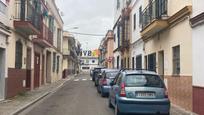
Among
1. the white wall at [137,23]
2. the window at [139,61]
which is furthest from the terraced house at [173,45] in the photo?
the white wall at [137,23]

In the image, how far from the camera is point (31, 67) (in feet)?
82.6

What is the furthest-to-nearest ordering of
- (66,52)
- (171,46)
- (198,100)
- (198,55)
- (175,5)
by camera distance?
(66,52)
(171,46)
(175,5)
(198,55)
(198,100)

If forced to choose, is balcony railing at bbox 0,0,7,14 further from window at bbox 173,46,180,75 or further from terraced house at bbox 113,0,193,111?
window at bbox 173,46,180,75

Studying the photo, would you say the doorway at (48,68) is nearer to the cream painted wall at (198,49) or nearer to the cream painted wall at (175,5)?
the cream painted wall at (175,5)

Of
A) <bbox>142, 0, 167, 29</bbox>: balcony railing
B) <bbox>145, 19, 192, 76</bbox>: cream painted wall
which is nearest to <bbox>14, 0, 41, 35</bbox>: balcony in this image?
<bbox>142, 0, 167, 29</bbox>: balcony railing

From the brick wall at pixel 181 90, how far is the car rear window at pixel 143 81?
6.74 feet

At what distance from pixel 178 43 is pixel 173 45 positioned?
88 centimetres

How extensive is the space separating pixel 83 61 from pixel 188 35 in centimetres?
12325

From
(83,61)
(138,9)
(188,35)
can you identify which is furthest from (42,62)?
(83,61)

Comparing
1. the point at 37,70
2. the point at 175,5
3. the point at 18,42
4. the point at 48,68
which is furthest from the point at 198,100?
the point at 48,68

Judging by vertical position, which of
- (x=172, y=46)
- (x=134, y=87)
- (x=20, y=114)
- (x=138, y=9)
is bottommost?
(x=20, y=114)

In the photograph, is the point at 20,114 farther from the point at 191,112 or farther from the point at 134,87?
the point at 191,112

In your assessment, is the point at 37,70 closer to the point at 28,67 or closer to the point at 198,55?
the point at 28,67

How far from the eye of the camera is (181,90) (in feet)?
50.3
